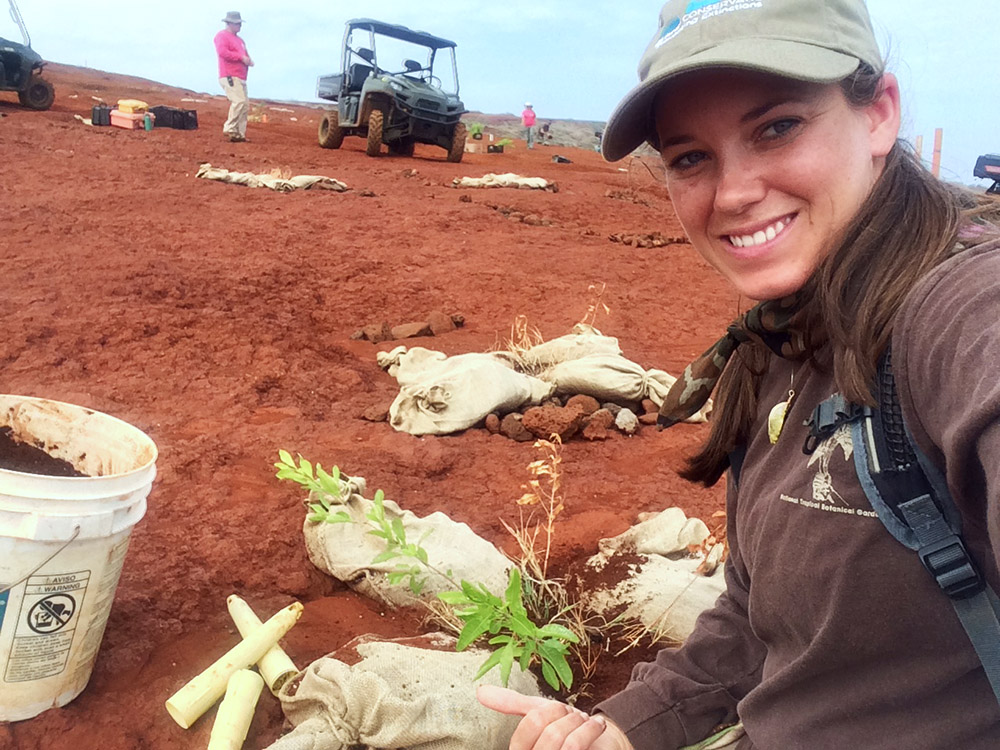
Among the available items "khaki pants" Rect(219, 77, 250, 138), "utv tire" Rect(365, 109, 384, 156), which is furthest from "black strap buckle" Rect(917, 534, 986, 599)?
"utv tire" Rect(365, 109, 384, 156)

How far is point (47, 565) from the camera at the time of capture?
1710 mm

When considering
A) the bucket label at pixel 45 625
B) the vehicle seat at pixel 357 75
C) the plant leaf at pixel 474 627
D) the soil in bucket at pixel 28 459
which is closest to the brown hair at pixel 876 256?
the plant leaf at pixel 474 627

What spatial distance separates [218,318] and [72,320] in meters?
0.78

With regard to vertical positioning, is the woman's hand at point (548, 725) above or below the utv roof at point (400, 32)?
below

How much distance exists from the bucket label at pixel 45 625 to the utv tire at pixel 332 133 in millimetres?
14332

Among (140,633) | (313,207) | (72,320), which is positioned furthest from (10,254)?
(140,633)

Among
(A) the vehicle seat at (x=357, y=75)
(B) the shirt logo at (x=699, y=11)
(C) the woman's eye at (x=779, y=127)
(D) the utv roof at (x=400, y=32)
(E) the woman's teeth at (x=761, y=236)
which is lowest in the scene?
(E) the woman's teeth at (x=761, y=236)

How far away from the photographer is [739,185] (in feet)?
3.95

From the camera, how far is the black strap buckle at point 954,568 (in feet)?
3.02

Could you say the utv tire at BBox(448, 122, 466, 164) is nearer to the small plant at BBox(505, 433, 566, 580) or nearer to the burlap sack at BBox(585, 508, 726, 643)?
the small plant at BBox(505, 433, 566, 580)

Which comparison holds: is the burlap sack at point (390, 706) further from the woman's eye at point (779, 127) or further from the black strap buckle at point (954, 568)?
the woman's eye at point (779, 127)

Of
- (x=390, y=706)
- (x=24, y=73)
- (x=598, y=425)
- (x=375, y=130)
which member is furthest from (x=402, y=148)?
(x=390, y=706)

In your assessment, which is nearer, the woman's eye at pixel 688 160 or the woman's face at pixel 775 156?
the woman's face at pixel 775 156

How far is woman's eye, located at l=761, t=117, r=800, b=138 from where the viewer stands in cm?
114
